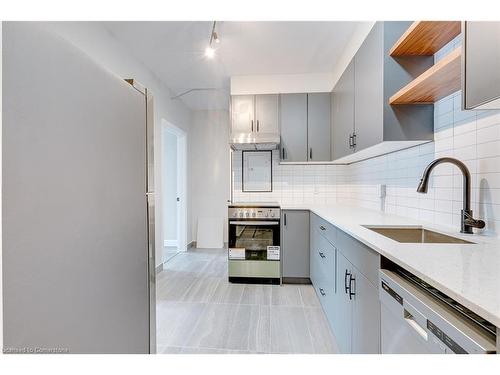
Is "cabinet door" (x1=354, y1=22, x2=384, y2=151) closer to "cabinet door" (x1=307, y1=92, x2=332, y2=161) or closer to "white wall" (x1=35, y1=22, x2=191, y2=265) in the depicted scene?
"cabinet door" (x1=307, y1=92, x2=332, y2=161)

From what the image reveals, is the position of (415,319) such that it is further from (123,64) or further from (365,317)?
(123,64)

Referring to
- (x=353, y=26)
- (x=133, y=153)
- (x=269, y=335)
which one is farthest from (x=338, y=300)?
(x=353, y=26)

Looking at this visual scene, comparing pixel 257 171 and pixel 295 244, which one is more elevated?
pixel 257 171

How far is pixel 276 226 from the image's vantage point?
277cm

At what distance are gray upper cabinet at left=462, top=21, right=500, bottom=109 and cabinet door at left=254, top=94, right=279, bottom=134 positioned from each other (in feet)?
7.12

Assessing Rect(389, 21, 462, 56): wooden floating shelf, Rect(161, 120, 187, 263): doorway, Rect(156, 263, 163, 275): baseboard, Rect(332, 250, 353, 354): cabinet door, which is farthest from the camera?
Rect(161, 120, 187, 263): doorway

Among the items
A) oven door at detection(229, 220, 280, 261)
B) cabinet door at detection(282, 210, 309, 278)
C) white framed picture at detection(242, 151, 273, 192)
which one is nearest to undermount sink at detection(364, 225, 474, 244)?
cabinet door at detection(282, 210, 309, 278)

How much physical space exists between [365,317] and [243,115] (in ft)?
8.11

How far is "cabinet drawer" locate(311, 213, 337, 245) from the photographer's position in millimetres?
1794

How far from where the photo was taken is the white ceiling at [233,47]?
214 cm

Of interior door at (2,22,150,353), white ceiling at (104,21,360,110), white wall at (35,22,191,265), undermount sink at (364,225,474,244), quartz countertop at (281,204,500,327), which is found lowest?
undermount sink at (364,225,474,244)

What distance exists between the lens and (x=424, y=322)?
2.35ft

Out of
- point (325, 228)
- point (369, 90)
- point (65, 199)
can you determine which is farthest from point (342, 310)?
point (65, 199)
